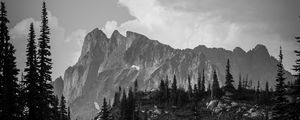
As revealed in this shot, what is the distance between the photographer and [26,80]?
4606 cm

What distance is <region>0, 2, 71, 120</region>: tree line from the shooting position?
4078 cm

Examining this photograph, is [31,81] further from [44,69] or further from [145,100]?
[145,100]

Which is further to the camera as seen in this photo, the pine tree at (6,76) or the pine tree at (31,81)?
the pine tree at (31,81)

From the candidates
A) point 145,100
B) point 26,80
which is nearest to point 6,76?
point 26,80

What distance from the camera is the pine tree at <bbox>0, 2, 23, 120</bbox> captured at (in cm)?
4050

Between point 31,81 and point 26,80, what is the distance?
2.06 feet

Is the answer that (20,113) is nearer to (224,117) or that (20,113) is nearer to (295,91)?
(295,91)

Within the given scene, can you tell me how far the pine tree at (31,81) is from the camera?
45.5m

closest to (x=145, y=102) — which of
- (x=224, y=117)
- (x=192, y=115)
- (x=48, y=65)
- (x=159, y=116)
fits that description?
(x=159, y=116)

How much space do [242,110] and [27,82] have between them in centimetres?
9966

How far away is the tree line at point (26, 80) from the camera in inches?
1606

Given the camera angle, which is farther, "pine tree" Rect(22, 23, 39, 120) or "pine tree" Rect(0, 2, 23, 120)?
"pine tree" Rect(22, 23, 39, 120)

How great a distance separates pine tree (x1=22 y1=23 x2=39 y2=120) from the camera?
4547 cm

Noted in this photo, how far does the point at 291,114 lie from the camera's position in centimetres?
4066
